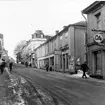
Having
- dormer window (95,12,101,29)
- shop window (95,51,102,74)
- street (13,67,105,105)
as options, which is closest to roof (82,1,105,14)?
dormer window (95,12,101,29)

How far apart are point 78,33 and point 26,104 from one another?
21919mm

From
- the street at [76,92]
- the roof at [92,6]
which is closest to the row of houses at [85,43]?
the roof at [92,6]

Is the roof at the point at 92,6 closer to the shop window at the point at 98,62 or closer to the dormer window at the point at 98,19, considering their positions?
the dormer window at the point at 98,19

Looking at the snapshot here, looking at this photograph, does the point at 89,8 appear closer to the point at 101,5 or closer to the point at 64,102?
the point at 101,5

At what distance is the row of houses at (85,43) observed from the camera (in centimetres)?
1822

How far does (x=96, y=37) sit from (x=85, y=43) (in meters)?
5.63

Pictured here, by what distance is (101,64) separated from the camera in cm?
1841

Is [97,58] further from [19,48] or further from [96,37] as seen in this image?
[19,48]

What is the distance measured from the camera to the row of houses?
18.2 metres

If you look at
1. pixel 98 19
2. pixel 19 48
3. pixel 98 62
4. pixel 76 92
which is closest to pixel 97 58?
pixel 98 62

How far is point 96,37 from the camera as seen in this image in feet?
56.1

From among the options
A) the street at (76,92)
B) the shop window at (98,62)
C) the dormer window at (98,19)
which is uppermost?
the dormer window at (98,19)

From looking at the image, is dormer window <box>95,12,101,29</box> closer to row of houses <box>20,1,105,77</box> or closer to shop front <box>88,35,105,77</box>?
row of houses <box>20,1,105,77</box>

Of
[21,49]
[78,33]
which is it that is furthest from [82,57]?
[21,49]
